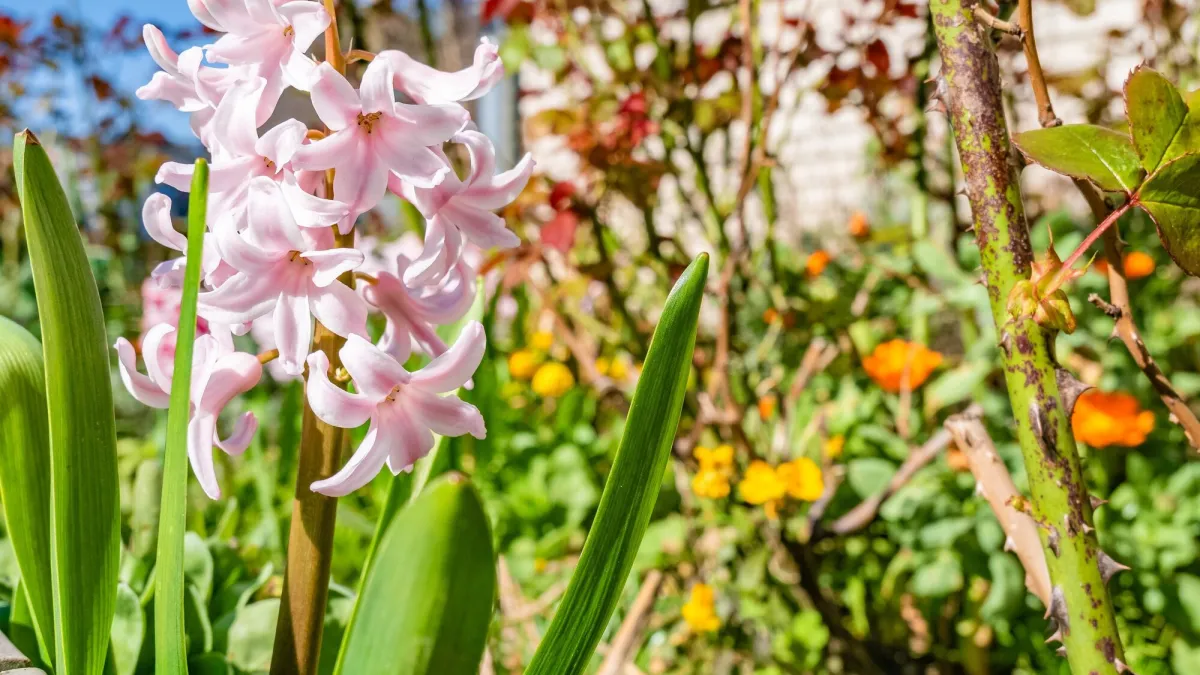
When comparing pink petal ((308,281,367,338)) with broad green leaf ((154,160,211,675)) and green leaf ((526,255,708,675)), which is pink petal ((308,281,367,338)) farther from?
green leaf ((526,255,708,675))

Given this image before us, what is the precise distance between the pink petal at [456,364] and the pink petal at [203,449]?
0.46 ft

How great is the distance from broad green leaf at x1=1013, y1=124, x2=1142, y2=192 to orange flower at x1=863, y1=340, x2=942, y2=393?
993 mm

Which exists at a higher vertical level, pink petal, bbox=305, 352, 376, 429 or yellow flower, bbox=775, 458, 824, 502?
pink petal, bbox=305, 352, 376, 429

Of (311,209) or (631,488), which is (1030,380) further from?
(311,209)

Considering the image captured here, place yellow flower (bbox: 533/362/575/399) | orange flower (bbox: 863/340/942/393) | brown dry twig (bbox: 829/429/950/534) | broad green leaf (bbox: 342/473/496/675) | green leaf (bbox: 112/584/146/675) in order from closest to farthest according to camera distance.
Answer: broad green leaf (bbox: 342/473/496/675) < green leaf (bbox: 112/584/146/675) < brown dry twig (bbox: 829/429/950/534) < orange flower (bbox: 863/340/942/393) < yellow flower (bbox: 533/362/575/399)

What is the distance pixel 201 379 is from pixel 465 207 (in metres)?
0.19

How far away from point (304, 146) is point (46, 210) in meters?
0.13

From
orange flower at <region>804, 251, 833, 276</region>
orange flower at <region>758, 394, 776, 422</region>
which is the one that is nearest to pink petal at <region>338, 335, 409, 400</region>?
orange flower at <region>758, 394, 776, 422</region>

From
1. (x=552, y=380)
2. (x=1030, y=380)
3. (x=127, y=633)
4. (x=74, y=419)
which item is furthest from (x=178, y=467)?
(x=552, y=380)

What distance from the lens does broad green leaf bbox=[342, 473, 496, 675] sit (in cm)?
41

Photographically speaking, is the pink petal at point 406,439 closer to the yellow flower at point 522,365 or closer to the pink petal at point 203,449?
the pink petal at point 203,449

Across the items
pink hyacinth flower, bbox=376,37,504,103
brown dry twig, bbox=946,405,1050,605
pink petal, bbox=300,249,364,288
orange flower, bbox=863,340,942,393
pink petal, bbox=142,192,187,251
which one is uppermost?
pink hyacinth flower, bbox=376,37,504,103

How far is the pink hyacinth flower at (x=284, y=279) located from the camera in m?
0.50

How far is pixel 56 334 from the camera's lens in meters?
0.47
